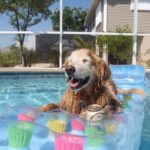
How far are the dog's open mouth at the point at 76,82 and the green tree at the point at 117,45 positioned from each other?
41.1 ft

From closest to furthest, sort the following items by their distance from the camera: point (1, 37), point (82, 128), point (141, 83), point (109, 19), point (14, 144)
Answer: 1. point (14, 144)
2. point (82, 128)
3. point (141, 83)
4. point (1, 37)
5. point (109, 19)

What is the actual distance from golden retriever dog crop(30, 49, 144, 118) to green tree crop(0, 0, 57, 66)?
15.1 m

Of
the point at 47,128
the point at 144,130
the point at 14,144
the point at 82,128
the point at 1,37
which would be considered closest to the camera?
the point at 14,144

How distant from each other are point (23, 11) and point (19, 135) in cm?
1695

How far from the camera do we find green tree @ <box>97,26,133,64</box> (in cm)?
1569

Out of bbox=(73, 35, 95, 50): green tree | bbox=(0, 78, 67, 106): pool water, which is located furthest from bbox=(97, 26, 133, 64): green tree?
bbox=(0, 78, 67, 106): pool water

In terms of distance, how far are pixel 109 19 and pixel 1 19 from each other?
5.23 meters

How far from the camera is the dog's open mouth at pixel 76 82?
3.17 meters

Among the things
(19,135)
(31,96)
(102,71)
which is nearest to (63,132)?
(19,135)

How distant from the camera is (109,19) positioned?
755 inches

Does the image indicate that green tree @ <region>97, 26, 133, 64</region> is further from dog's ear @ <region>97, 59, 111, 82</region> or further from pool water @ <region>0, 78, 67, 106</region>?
dog's ear @ <region>97, 59, 111, 82</region>

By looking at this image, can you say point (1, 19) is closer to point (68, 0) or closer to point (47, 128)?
point (68, 0)

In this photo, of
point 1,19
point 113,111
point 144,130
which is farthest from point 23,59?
point 113,111

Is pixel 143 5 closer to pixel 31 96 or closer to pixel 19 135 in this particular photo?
pixel 31 96
